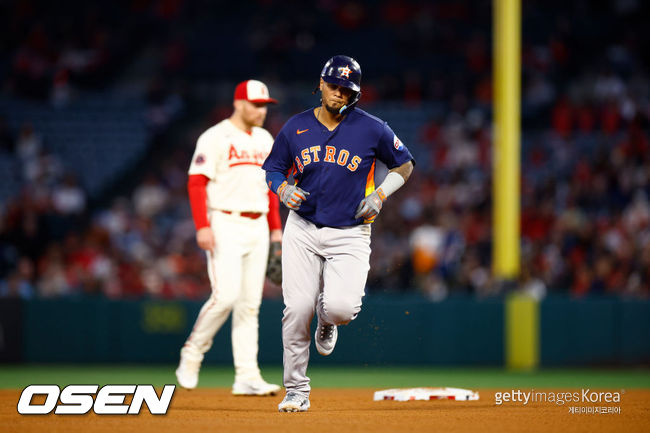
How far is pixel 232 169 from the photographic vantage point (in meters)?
8.16

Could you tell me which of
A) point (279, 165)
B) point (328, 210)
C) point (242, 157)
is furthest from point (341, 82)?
point (242, 157)

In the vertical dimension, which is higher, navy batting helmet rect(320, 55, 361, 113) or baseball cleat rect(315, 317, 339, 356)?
navy batting helmet rect(320, 55, 361, 113)

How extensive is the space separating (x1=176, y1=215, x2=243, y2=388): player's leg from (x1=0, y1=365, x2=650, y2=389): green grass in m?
2.17

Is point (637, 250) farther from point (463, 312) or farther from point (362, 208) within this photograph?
point (362, 208)

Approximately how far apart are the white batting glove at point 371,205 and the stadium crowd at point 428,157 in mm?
6338

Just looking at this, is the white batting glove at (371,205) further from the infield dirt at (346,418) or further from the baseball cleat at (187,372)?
the baseball cleat at (187,372)

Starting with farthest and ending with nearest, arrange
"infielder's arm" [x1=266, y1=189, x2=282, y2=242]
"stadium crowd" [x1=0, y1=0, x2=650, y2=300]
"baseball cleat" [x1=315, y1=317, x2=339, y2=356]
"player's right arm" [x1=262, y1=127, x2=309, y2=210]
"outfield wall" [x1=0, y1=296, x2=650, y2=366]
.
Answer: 1. "stadium crowd" [x1=0, y1=0, x2=650, y2=300]
2. "outfield wall" [x1=0, y1=296, x2=650, y2=366]
3. "infielder's arm" [x1=266, y1=189, x2=282, y2=242]
4. "baseball cleat" [x1=315, y1=317, x2=339, y2=356]
5. "player's right arm" [x1=262, y1=127, x2=309, y2=210]

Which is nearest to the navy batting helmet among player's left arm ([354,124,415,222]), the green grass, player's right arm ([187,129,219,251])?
player's left arm ([354,124,415,222])

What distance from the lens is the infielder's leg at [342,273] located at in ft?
21.9

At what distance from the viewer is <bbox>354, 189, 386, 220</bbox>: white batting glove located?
21.9 ft

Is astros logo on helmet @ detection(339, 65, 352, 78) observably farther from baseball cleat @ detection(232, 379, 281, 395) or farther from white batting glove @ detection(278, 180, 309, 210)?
baseball cleat @ detection(232, 379, 281, 395)

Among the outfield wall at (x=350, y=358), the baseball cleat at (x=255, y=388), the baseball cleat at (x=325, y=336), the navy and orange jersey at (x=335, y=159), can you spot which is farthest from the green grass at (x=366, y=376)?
the navy and orange jersey at (x=335, y=159)

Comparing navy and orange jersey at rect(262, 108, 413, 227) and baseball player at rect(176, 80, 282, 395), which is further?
baseball player at rect(176, 80, 282, 395)

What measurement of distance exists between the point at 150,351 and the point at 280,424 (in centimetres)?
757
